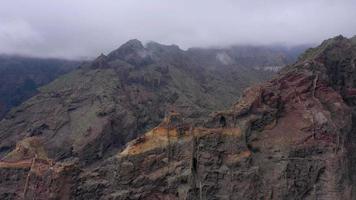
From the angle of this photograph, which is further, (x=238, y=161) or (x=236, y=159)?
(x=236, y=159)

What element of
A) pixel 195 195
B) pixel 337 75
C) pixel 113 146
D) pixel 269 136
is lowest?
pixel 113 146

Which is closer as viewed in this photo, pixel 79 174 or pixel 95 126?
pixel 79 174

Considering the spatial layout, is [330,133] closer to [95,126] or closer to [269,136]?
[269,136]

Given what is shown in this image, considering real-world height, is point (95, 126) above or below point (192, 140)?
below

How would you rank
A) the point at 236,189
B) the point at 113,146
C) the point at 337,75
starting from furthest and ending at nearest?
1. the point at 113,146
2. the point at 337,75
3. the point at 236,189

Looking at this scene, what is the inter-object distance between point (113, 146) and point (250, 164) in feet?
328

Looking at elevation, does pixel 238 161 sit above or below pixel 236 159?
below

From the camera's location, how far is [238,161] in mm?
75312

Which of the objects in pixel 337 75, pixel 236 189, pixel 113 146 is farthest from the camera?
pixel 113 146

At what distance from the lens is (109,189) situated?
2968 inches

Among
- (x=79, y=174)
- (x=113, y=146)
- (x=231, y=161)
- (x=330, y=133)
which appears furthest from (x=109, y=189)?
(x=113, y=146)

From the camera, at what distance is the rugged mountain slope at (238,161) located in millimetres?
75125

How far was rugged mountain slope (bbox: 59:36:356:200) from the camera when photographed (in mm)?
75125

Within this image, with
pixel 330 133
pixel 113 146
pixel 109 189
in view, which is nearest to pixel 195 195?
pixel 109 189
